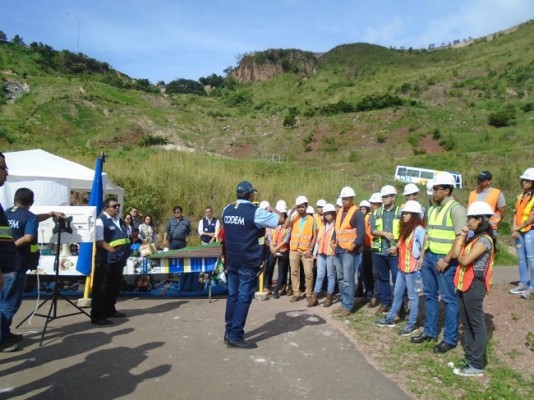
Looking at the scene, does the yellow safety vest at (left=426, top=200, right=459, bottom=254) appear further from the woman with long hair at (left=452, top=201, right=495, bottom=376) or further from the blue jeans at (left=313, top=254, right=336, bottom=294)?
the blue jeans at (left=313, top=254, right=336, bottom=294)

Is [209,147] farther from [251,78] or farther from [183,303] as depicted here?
[251,78]

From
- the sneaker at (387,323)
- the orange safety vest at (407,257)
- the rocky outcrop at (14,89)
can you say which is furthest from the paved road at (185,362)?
the rocky outcrop at (14,89)

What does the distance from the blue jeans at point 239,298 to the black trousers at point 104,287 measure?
2.11 metres

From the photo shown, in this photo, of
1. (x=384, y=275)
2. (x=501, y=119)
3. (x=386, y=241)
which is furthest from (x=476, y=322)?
(x=501, y=119)

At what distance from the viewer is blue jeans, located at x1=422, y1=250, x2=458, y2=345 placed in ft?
17.5

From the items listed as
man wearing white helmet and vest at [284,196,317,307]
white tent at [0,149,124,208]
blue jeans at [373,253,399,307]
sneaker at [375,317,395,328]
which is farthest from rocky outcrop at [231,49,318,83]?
sneaker at [375,317,395,328]

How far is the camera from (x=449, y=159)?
3550 centimetres

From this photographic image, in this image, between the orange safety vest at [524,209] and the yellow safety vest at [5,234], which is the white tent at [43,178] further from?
the orange safety vest at [524,209]

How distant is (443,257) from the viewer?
538cm

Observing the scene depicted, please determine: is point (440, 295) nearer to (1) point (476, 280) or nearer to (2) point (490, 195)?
(1) point (476, 280)

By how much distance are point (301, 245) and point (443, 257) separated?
10.2ft

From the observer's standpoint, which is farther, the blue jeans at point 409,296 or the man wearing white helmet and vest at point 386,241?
the man wearing white helmet and vest at point 386,241

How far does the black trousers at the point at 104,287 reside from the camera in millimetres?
6527

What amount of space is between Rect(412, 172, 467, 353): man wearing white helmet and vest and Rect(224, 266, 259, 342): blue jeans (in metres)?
2.20
